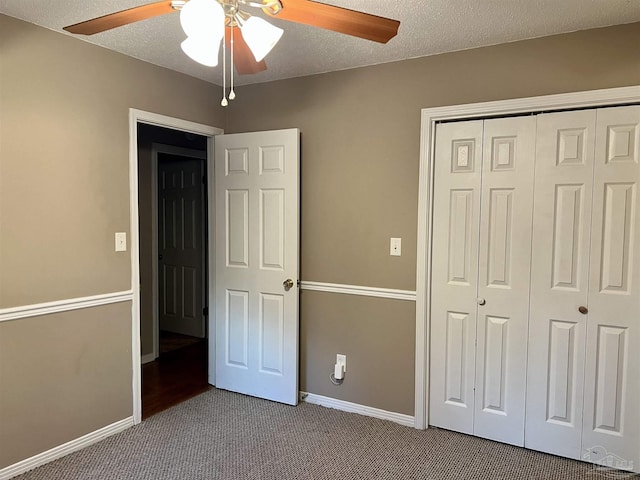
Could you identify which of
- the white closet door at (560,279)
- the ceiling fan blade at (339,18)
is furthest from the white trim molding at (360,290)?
the ceiling fan blade at (339,18)

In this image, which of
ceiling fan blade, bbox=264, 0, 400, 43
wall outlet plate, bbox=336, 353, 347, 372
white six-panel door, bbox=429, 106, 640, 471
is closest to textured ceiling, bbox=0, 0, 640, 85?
white six-panel door, bbox=429, 106, 640, 471

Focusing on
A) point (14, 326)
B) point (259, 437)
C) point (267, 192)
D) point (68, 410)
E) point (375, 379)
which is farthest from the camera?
point (267, 192)

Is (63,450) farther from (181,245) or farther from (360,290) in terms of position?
(181,245)

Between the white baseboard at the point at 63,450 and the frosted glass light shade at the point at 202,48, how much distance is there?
2255 millimetres

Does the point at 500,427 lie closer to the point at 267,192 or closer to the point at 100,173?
the point at 267,192

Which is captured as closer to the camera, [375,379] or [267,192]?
[375,379]

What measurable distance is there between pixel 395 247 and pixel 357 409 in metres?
1.16

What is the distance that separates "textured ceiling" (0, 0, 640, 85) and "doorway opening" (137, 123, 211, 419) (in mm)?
1469

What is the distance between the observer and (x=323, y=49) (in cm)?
264

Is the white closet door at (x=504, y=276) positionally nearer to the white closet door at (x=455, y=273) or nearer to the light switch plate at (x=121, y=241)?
the white closet door at (x=455, y=273)

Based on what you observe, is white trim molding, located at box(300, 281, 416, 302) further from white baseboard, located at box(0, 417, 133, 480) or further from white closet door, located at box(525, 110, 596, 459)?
white baseboard, located at box(0, 417, 133, 480)

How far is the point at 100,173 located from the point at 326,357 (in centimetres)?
190

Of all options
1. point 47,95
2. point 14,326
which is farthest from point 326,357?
point 47,95

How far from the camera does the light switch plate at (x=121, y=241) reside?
8.97 ft
